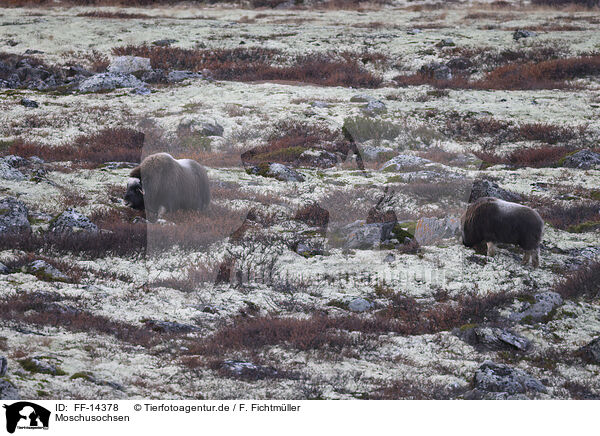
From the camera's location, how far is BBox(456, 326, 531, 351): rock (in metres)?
8.85

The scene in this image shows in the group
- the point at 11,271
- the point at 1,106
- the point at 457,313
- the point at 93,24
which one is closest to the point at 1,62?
the point at 1,106

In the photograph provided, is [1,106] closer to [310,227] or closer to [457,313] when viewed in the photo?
[310,227]

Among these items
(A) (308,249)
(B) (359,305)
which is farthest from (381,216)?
(B) (359,305)

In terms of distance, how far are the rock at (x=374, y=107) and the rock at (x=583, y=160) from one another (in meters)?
7.77

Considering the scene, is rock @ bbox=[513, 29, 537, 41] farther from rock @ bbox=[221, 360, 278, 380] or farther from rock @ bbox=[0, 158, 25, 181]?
rock @ bbox=[221, 360, 278, 380]

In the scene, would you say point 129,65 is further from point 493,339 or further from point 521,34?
point 493,339

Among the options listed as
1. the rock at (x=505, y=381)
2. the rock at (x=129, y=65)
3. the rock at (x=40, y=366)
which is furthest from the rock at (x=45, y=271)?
the rock at (x=129, y=65)

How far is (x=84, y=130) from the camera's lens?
74.2 ft

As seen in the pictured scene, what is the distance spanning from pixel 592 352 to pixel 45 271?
8.43 metres

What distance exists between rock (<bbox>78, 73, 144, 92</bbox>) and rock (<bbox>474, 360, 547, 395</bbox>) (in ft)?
80.3

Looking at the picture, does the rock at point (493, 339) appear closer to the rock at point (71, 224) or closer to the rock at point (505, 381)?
the rock at point (505, 381)

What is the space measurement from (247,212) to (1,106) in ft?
49.1

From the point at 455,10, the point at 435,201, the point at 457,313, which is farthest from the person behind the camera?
the point at 455,10

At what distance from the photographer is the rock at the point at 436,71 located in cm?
3072
